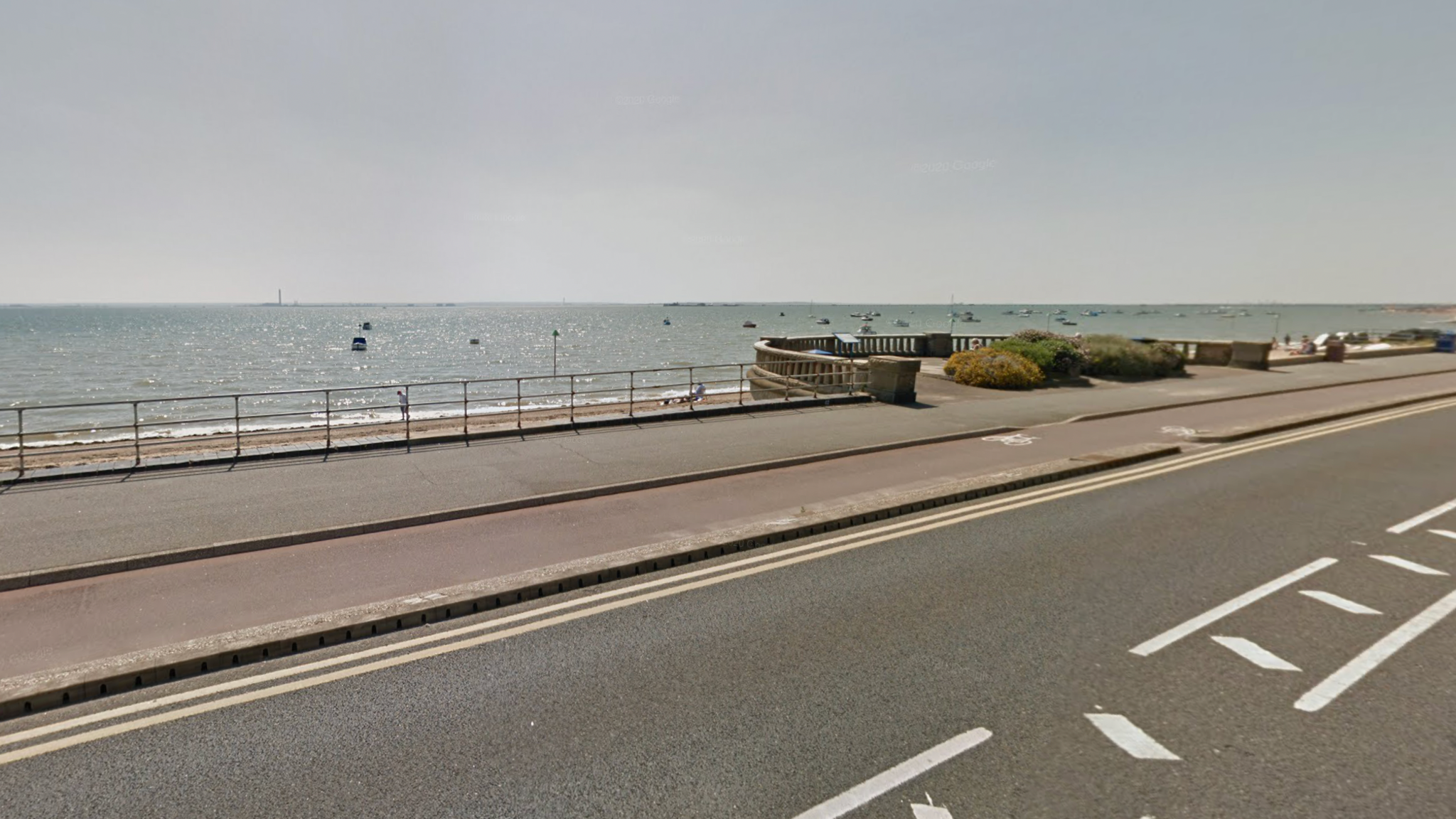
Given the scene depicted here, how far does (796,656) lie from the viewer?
16.5 feet

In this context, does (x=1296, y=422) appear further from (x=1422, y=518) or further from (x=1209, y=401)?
(x=1422, y=518)

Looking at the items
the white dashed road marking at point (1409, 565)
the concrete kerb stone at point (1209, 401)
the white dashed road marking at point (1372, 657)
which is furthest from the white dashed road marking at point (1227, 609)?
the concrete kerb stone at point (1209, 401)

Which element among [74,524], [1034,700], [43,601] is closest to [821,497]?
[1034,700]

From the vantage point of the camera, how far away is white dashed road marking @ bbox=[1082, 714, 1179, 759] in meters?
3.95

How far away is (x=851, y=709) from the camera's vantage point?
438cm

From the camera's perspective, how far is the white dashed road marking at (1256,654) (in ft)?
16.1

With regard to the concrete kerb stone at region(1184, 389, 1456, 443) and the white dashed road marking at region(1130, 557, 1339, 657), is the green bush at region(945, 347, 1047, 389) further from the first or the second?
the white dashed road marking at region(1130, 557, 1339, 657)

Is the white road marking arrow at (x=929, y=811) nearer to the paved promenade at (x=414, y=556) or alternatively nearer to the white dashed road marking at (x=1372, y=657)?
the white dashed road marking at (x=1372, y=657)

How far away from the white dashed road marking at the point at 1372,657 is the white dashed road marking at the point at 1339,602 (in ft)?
0.89

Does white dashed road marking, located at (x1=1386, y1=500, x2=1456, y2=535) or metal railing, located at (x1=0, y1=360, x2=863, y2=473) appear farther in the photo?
metal railing, located at (x1=0, y1=360, x2=863, y2=473)

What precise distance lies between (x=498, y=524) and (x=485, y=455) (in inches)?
145

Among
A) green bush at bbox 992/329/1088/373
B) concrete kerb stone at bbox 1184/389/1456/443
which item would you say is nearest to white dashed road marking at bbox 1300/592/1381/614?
concrete kerb stone at bbox 1184/389/1456/443

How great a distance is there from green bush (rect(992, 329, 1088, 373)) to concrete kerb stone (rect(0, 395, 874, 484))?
9.02 meters

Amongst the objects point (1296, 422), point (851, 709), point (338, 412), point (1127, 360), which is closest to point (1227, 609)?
point (851, 709)
